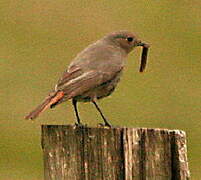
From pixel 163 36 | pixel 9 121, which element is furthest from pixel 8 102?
pixel 163 36

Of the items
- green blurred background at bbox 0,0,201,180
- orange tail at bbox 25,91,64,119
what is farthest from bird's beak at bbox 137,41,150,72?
green blurred background at bbox 0,0,201,180

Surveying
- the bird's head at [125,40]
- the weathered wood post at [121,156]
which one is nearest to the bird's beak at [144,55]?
the bird's head at [125,40]

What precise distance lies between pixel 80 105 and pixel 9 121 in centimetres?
131

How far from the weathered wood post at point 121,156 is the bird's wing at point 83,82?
5.74 feet

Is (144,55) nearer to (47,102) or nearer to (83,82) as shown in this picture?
(83,82)

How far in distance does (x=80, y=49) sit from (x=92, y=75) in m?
13.5

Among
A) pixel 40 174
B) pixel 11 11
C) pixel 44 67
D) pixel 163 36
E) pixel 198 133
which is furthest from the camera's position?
pixel 11 11

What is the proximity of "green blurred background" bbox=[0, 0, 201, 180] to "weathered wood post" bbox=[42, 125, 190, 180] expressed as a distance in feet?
28.9

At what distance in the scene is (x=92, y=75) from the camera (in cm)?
886

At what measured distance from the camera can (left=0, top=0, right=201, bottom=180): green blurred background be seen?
17859mm

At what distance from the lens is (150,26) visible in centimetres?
2552

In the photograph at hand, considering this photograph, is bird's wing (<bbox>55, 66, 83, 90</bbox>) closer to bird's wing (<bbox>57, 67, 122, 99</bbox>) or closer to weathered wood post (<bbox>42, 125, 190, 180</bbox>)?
bird's wing (<bbox>57, 67, 122, 99</bbox>)

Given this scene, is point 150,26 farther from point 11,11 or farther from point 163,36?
point 11,11

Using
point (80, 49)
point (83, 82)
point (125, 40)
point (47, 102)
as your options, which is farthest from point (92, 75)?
point (80, 49)
